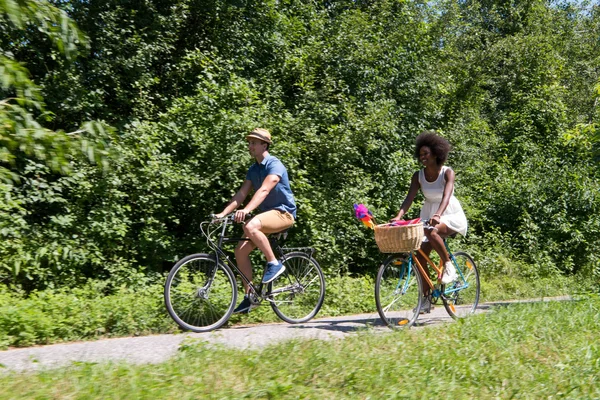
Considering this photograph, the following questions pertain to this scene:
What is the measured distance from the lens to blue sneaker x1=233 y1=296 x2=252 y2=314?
707 centimetres

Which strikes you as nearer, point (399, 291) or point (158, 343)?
point (158, 343)

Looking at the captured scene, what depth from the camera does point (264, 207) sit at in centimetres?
739

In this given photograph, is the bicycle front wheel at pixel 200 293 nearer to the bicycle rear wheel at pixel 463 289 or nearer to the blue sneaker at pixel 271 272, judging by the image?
the blue sneaker at pixel 271 272

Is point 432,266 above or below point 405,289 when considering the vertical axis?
above

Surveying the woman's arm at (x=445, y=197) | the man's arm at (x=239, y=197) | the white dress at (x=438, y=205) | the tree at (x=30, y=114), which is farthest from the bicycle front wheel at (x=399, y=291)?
the tree at (x=30, y=114)

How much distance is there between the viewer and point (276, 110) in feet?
37.9

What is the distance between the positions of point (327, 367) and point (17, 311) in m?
3.31

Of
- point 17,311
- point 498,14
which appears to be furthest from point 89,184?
point 498,14

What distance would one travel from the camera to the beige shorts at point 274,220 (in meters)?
7.02

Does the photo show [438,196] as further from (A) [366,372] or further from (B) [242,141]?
(B) [242,141]

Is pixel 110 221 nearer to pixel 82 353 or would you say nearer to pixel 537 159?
pixel 82 353

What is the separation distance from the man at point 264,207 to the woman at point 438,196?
4.21ft

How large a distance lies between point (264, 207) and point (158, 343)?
2.17m

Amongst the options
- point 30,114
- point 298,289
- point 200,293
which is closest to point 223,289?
point 200,293
